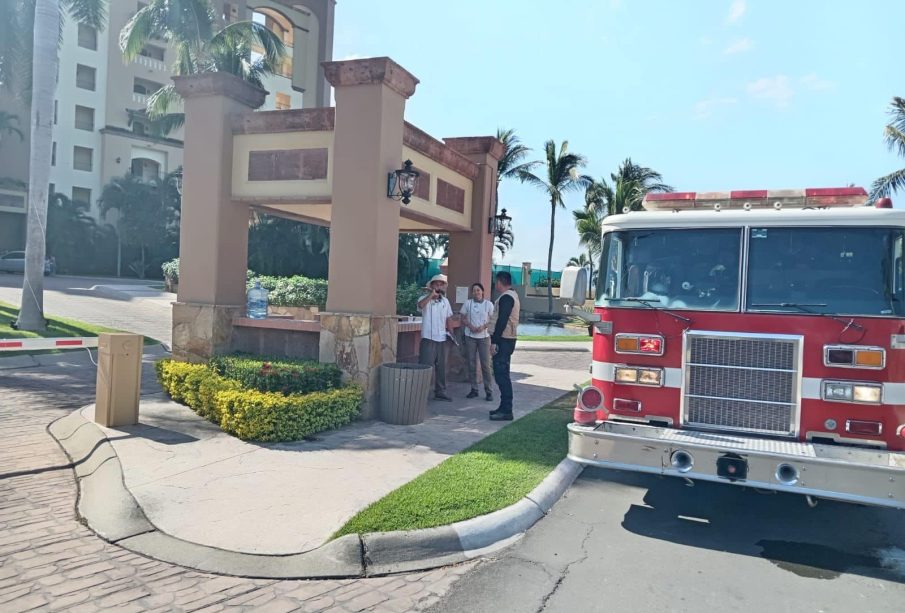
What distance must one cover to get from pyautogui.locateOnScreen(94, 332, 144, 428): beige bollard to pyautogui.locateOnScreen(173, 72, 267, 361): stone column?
6.15 ft

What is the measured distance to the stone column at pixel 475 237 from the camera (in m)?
11.9

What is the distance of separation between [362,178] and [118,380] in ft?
12.4

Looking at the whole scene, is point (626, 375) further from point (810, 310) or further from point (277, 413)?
point (277, 413)

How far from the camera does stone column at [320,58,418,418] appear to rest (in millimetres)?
8398

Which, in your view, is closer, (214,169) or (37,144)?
(214,169)

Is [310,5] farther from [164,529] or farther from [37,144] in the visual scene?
[164,529]

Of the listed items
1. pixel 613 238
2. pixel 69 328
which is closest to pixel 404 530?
pixel 613 238

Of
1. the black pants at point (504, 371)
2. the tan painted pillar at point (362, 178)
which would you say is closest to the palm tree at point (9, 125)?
the tan painted pillar at point (362, 178)

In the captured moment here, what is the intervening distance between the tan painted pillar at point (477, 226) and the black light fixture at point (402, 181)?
3.62m

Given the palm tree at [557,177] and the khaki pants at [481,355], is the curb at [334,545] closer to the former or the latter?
the khaki pants at [481,355]

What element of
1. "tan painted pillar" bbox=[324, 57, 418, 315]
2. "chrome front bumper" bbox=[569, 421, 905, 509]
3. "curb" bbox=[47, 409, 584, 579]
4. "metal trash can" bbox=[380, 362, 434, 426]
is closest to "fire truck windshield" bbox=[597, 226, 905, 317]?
"chrome front bumper" bbox=[569, 421, 905, 509]

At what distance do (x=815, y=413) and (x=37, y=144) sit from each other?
612 inches

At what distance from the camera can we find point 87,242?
40.6 m

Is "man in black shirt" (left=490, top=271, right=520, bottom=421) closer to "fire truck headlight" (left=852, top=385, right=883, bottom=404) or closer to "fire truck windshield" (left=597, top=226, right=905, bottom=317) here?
"fire truck windshield" (left=597, top=226, right=905, bottom=317)
